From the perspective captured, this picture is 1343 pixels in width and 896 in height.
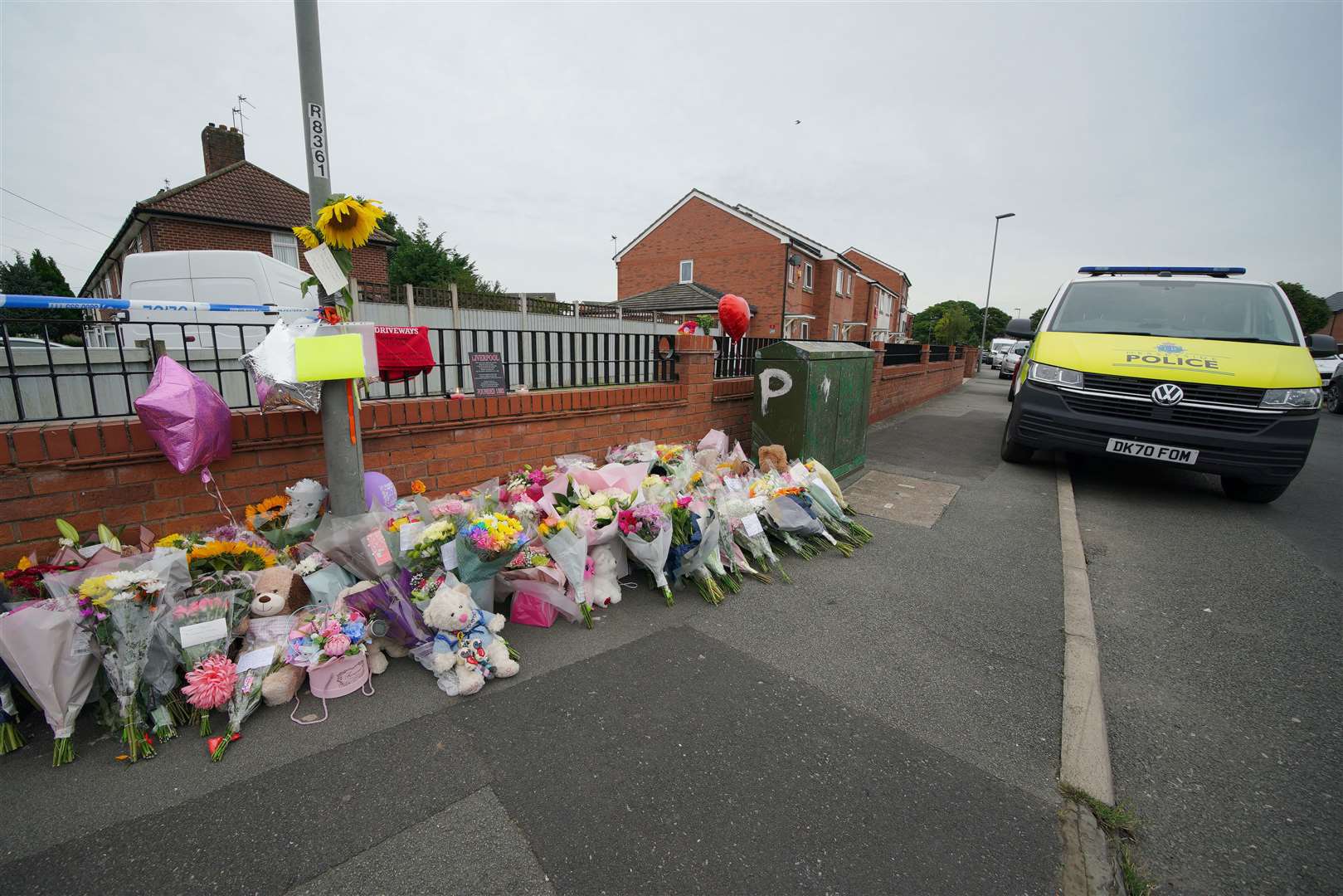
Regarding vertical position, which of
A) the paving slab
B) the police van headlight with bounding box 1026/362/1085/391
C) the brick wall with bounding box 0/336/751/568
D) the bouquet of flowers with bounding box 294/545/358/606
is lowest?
the paving slab

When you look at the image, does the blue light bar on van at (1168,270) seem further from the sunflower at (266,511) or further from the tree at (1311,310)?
the tree at (1311,310)

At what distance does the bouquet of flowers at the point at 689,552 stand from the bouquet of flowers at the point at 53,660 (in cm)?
247

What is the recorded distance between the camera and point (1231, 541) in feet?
14.0

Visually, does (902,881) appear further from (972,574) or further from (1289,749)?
(972,574)

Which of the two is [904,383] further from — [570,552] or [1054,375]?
[570,552]

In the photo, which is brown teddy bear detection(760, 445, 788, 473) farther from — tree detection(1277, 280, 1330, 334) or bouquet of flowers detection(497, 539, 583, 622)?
tree detection(1277, 280, 1330, 334)

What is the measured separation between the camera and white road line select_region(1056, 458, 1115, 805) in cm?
196

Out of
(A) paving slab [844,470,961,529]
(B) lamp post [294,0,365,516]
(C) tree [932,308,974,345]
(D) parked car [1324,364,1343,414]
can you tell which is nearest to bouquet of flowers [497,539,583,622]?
Result: (B) lamp post [294,0,365,516]

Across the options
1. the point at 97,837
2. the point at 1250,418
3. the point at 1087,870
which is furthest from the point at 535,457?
the point at 1250,418

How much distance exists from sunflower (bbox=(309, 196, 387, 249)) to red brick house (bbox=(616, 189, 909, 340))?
71.0 ft

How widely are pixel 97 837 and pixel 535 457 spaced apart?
3037 mm

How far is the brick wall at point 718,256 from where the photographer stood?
25594 mm

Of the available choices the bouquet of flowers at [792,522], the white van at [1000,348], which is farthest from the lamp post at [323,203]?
the white van at [1000,348]

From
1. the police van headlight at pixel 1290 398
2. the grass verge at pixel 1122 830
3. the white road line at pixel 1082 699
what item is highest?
the police van headlight at pixel 1290 398
